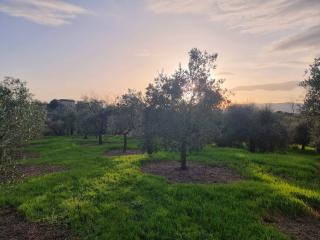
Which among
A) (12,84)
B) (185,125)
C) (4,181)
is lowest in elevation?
(4,181)

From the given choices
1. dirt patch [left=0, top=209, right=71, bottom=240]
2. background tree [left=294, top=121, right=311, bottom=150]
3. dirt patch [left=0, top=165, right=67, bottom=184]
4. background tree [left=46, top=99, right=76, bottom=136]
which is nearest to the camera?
dirt patch [left=0, top=209, right=71, bottom=240]

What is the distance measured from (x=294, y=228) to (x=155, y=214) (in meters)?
7.01

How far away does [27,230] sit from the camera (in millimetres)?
17297

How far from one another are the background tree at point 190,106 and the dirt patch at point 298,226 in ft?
37.4

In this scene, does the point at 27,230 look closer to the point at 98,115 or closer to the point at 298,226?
the point at 298,226

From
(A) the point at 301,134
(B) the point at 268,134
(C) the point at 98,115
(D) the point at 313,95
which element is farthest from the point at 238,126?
(D) the point at 313,95

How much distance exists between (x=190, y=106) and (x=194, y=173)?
555 centimetres

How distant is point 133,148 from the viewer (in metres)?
57.3

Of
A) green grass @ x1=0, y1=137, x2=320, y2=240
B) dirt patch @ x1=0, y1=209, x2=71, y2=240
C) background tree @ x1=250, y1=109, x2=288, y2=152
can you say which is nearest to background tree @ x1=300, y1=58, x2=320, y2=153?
green grass @ x1=0, y1=137, x2=320, y2=240

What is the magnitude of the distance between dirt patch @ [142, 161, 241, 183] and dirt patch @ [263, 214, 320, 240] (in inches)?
304

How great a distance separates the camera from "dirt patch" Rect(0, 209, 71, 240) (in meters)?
16.3

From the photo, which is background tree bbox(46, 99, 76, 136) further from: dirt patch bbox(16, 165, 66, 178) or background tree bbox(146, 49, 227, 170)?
background tree bbox(146, 49, 227, 170)

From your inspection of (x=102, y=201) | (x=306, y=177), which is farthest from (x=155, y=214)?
(x=306, y=177)

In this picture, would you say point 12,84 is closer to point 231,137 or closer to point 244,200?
point 244,200
